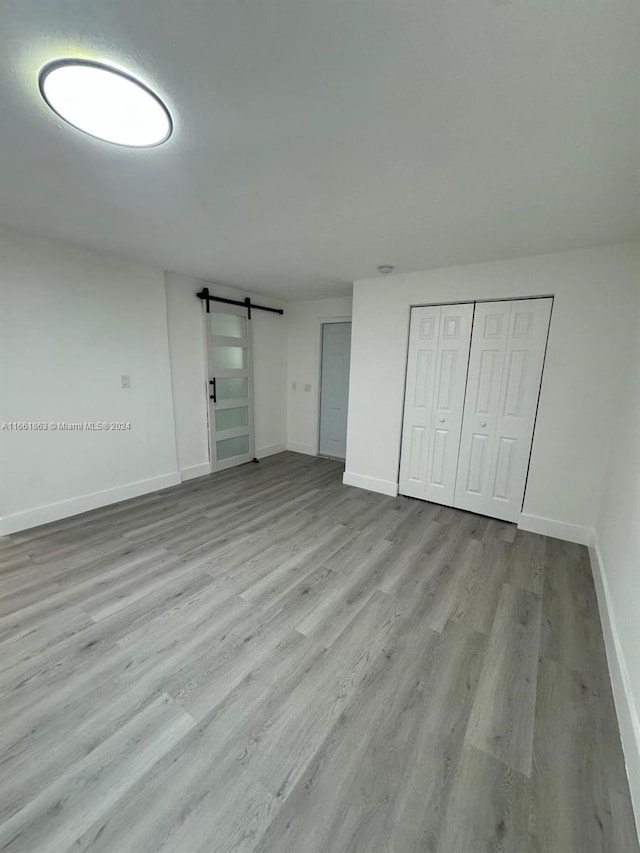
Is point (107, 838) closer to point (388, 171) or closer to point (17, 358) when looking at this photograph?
point (388, 171)

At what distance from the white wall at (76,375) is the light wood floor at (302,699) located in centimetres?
58

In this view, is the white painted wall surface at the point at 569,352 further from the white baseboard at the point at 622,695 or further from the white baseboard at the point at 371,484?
the white baseboard at the point at 371,484

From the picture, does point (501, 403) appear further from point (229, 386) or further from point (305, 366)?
point (229, 386)

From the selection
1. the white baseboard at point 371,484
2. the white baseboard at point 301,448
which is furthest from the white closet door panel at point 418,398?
the white baseboard at point 301,448

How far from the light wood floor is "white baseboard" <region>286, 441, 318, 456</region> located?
2.67 meters

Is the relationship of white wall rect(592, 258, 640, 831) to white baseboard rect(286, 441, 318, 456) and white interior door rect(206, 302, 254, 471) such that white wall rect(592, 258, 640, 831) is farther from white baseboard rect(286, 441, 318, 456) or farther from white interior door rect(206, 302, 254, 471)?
white interior door rect(206, 302, 254, 471)

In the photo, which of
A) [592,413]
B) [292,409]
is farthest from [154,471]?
[592,413]

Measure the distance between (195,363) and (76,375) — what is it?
1.25m

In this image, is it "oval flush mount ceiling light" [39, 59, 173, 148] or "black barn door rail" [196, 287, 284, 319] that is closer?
"oval flush mount ceiling light" [39, 59, 173, 148]

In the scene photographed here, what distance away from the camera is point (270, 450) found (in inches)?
206

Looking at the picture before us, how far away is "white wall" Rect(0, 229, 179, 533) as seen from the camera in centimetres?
261

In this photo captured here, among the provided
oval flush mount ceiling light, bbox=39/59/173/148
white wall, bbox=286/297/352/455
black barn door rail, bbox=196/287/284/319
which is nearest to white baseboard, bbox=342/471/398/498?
white wall, bbox=286/297/352/455

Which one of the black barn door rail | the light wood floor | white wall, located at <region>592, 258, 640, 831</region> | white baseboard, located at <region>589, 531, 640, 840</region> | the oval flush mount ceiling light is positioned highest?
the oval flush mount ceiling light

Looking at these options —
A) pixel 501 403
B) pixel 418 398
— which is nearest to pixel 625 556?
pixel 501 403
